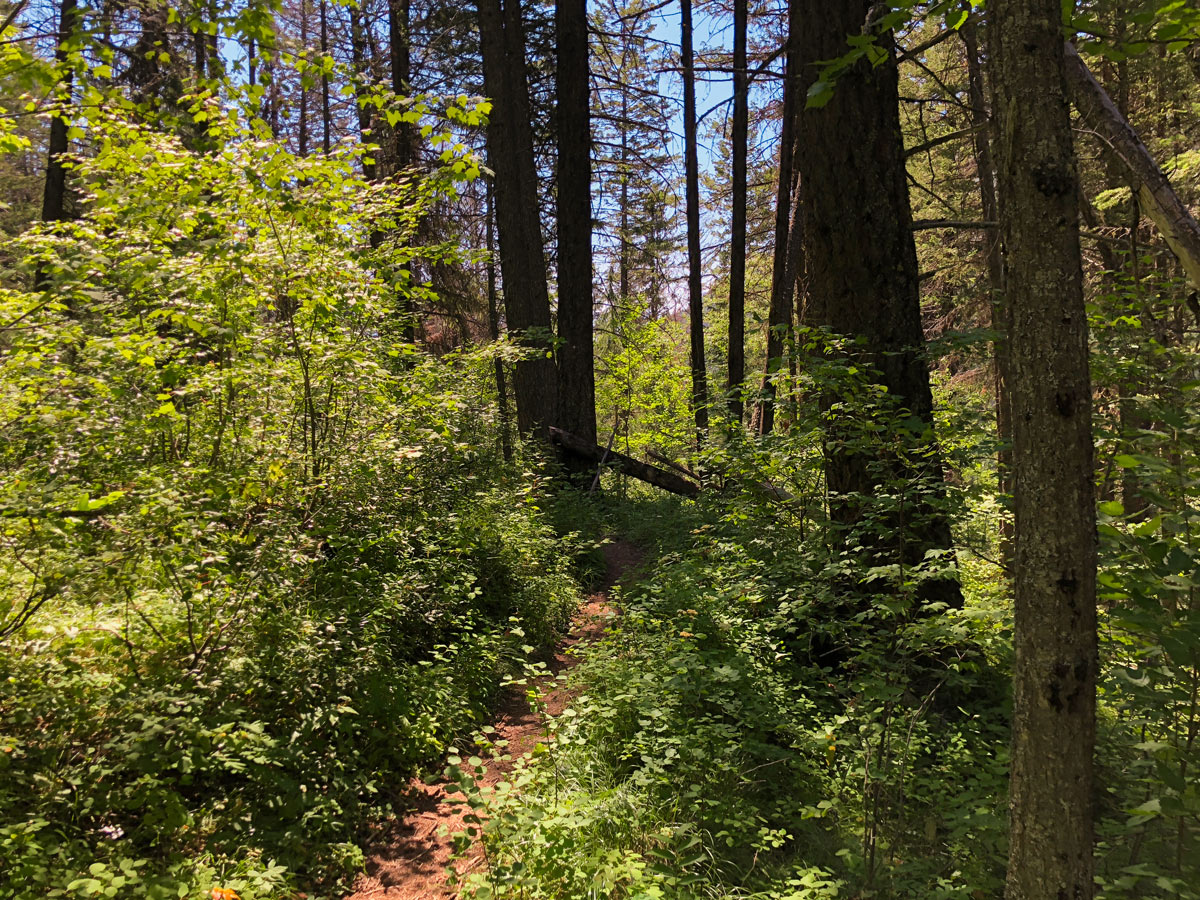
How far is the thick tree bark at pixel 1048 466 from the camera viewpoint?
1.75 metres

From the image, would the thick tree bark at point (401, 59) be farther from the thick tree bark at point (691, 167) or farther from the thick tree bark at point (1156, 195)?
the thick tree bark at point (1156, 195)

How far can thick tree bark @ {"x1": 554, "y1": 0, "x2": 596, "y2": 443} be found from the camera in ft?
35.1

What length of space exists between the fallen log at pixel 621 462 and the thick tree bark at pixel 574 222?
0.77 feet

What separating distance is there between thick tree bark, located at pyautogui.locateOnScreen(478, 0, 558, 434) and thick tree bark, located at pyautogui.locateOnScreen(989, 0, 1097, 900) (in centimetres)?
829

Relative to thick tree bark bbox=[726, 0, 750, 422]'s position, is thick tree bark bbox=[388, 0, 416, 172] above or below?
above

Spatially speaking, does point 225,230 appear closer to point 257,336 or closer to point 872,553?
point 257,336

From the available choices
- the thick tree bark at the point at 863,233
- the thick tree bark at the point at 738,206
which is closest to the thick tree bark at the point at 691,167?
the thick tree bark at the point at 738,206

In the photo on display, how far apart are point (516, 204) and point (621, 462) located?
183 inches

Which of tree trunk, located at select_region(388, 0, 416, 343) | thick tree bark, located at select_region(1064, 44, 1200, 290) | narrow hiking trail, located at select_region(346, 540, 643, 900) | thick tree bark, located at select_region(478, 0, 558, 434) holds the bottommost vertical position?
narrow hiking trail, located at select_region(346, 540, 643, 900)

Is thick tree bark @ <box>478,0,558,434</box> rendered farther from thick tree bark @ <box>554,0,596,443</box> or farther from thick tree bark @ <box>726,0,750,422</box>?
thick tree bark @ <box>726,0,750,422</box>

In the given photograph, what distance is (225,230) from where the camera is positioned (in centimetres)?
461

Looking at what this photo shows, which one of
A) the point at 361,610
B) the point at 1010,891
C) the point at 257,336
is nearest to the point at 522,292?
the point at 257,336

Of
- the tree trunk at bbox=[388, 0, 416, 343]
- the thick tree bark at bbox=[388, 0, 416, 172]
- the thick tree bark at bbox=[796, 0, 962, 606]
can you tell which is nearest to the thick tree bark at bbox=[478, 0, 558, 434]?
the tree trunk at bbox=[388, 0, 416, 343]

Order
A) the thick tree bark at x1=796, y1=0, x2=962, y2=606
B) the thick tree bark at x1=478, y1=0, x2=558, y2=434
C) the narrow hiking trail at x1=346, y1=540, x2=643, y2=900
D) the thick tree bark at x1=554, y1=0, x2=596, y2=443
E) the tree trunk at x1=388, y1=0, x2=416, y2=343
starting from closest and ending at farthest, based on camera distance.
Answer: the narrow hiking trail at x1=346, y1=540, x2=643, y2=900, the thick tree bark at x1=796, y1=0, x2=962, y2=606, the thick tree bark at x1=478, y1=0, x2=558, y2=434, the thick tree bark at x1=554, y1=0, x2=596, y2=443, the tree trunk at x1=388, y1=0, x2=416, y2=343
